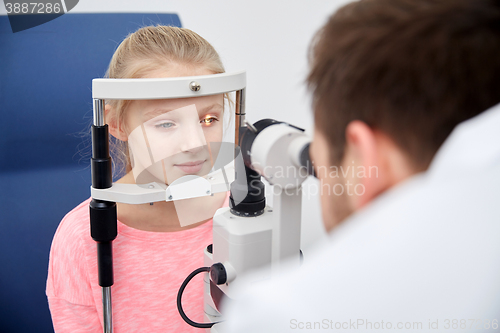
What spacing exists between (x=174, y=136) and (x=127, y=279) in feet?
1.14

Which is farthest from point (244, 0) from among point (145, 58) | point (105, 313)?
point (105, 313)

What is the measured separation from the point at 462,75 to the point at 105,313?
0.63 metres

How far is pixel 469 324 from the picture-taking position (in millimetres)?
374

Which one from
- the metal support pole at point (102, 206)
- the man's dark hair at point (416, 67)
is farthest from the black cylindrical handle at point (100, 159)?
Answer: the man's dark hair at point (416, 67)

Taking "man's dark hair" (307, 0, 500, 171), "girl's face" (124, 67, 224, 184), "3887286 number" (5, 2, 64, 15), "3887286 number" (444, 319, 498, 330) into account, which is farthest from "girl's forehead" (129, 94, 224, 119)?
"3887286 number" (5, 2, 64, 15)

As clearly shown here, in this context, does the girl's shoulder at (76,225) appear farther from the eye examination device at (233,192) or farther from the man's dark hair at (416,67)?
the man's dark hair at (416,67)

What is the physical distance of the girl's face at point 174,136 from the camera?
743 millimetres

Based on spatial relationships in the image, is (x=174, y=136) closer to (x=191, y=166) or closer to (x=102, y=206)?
(x=191, y=166)

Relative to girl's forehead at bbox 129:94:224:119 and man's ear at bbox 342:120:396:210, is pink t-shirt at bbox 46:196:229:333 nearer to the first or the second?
girl's forehead at bbox 129:94:224:119

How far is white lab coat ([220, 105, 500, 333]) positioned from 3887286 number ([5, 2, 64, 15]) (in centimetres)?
124

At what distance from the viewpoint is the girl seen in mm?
850

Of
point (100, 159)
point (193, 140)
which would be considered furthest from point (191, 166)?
point (100, 159)

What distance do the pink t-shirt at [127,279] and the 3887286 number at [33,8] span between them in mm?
684

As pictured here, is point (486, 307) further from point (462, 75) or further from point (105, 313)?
point (105, 313)
